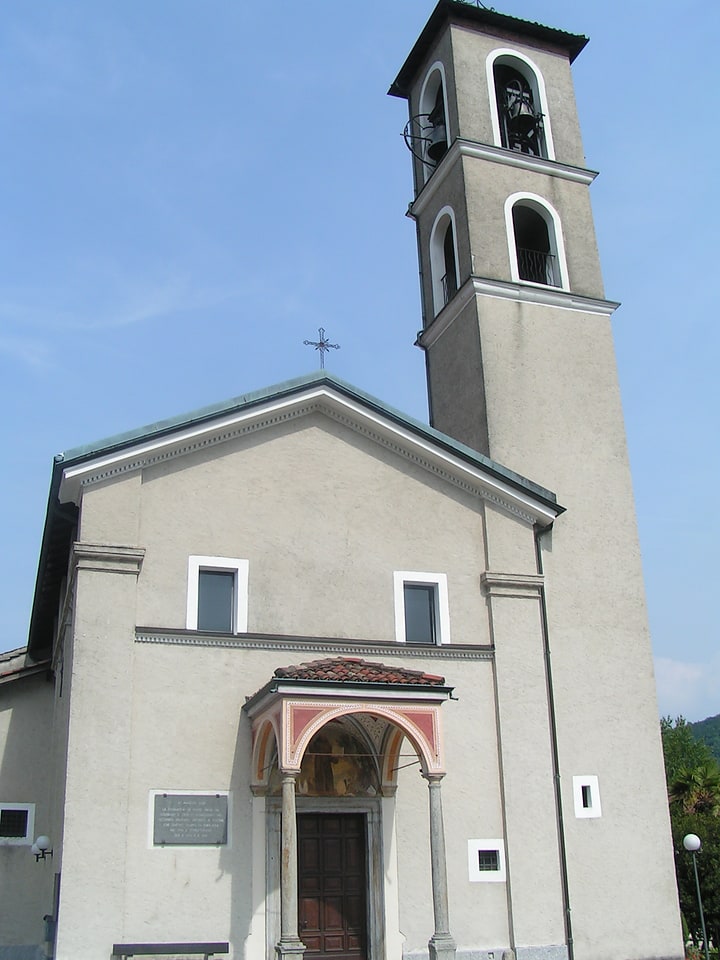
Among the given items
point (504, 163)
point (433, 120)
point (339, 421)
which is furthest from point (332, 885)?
point (433, 120)

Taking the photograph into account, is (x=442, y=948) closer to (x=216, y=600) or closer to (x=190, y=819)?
(x=190, y=819)

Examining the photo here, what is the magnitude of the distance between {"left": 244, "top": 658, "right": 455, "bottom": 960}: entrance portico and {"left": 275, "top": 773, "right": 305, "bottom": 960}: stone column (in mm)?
12

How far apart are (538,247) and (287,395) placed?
8564 millimetres

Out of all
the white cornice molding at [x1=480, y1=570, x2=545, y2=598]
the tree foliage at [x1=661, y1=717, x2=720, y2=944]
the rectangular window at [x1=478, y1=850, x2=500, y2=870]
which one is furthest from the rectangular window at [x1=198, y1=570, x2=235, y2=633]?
the tree foliage at [x1=661, y1=717, x2=720, y2=944]

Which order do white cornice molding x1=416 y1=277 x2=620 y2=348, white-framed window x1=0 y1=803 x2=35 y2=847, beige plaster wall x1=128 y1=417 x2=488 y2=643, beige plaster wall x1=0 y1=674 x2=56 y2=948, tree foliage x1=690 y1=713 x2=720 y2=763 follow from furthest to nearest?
tree foliage x1=690 y1=713 x2=720 y2=763
white cornice molding x1=416 y1=277 x2=620 y2=348
white-framed window x1=0 y1=803 x2=35 y2=847
beige plaster wall x1=0 y1=674 x2=56 y2=948
beige plaster wall x1=128 y1=417 x2=488 y2=643

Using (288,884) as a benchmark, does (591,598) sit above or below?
above

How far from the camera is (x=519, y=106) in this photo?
2261 centimetres

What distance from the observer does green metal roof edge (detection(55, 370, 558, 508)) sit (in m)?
14.7

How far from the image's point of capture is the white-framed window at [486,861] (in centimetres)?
1483

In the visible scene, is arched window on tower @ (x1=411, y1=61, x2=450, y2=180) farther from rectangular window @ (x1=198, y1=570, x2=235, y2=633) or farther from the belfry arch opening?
rectangular window @ (x1=198, y1=570, x2=235, y2=633)

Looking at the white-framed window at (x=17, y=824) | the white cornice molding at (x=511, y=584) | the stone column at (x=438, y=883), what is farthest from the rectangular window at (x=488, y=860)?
the white-framed window at (x=17, y=824)

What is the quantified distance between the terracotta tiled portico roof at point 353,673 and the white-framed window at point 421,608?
1.27m

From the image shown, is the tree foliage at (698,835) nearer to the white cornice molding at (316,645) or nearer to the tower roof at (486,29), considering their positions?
the white cornice molding at (316,645)

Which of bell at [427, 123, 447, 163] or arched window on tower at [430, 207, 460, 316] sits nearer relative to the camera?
arched window on tower at [430, 207, 460, 316]
